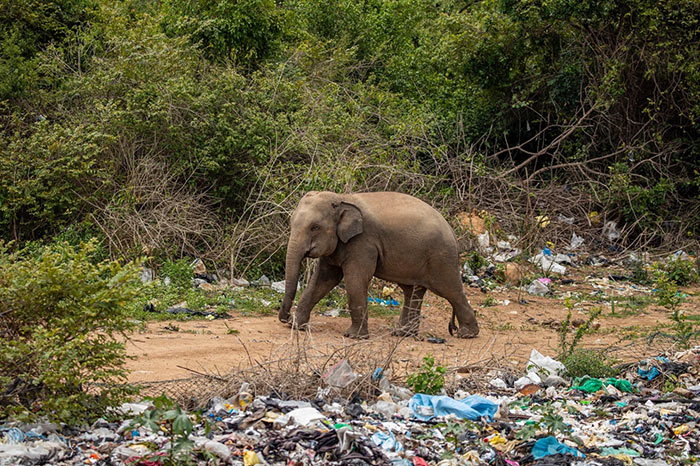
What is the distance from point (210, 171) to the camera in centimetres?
1306

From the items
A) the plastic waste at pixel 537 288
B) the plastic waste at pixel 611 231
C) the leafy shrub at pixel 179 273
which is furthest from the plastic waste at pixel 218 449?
the plastic waste at pixel 611 231

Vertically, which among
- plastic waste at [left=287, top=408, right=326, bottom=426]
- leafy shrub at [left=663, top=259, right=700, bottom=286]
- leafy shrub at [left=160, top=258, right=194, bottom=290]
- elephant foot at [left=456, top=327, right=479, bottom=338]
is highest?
plastic waste at [left=287, top=408, right=326, bottom=426]

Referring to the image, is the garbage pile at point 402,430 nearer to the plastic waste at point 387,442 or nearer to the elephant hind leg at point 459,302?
the plastic waste at point 387,442

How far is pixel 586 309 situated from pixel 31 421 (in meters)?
8.52

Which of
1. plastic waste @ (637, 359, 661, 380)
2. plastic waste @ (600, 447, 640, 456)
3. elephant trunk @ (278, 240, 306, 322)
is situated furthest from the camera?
elephant trunk @ (278, 240, 306, 322)

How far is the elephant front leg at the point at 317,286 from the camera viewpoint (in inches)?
370

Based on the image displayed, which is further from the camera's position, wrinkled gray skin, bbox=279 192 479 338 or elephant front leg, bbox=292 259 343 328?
elephant front leg, bbox=292 259 343 328

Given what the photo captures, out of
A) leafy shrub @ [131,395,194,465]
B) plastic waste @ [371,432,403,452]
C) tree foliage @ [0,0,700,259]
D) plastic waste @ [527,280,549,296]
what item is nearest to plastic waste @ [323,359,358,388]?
plastic waste @ [371,432,403,452]

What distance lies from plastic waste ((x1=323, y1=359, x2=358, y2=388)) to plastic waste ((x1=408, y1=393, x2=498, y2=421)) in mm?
494

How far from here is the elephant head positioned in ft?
29.5

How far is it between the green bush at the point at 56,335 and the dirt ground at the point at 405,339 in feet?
3.69

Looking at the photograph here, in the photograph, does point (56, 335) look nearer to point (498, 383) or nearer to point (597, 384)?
point (498, 383)

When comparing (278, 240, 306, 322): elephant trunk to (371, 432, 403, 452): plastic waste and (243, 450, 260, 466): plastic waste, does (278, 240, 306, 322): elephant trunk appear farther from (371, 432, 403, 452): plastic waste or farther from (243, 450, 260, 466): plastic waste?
(243, 450, 260, 466): plastic waste

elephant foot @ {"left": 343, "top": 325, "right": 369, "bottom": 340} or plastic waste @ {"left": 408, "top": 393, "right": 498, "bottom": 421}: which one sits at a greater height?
plastic waste @ {"left": 408, "top": 393, "right": 498, "bottom": 421}
